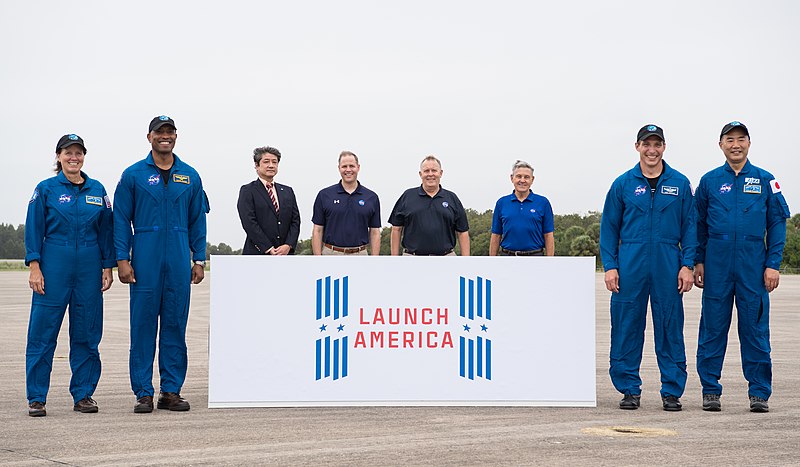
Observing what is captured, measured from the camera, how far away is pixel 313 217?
9.82 metres

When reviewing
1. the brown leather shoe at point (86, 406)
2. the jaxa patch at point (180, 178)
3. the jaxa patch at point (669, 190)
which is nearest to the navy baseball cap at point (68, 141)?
the jaxa patch at point (180, 178)

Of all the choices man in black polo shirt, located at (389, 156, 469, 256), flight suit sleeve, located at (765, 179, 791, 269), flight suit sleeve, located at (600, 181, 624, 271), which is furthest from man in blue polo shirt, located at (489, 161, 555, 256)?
flight suit sleeve, located at (765, 179, 791, 269)

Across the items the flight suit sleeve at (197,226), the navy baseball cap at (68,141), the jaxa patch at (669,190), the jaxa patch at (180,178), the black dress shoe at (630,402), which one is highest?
the navy baseball cap at (68,141)

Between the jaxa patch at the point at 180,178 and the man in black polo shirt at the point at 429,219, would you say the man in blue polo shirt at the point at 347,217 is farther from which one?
the jaxa patch at the point at 180,178

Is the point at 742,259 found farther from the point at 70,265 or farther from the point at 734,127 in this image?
the point at 70,265

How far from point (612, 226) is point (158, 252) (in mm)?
3926

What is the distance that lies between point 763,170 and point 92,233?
577 cm

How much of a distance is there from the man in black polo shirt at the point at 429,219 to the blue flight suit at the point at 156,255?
→ 2.39 metres

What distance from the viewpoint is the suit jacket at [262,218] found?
9.48m

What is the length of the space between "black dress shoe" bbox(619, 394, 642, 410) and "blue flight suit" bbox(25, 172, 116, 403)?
4.49 m

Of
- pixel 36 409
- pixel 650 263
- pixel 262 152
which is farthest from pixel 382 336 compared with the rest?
pixel 36 409

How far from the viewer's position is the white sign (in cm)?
805

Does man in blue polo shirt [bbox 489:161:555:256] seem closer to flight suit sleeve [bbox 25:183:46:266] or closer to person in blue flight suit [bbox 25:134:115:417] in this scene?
person in blue flight suit [bbox 25:134:115:417]

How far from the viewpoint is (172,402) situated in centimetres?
797
